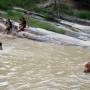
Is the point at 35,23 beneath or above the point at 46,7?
beneath

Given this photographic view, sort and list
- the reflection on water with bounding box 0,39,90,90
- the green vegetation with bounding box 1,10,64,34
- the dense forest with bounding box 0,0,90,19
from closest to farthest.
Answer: the reflection on water with bounding box 0,39,90,90 < the green vegetation with bounding box 1,10,64,34 < the dense forest with bounding box 0,0,90,19

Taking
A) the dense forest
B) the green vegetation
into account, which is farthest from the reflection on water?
the dense forest

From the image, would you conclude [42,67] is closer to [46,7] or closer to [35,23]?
[35,23]

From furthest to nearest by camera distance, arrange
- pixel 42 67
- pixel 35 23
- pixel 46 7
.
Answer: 1. pixel 46 7
2. pixel 35 23
3. pixel 42 67

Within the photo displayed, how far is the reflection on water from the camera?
54.7 feet

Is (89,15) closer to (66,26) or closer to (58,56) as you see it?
(66,26)

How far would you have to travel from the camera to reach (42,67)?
20.4 metres

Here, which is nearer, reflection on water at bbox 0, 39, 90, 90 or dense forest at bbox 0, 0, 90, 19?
reflection on water at bbox 0, 39, 90, 90

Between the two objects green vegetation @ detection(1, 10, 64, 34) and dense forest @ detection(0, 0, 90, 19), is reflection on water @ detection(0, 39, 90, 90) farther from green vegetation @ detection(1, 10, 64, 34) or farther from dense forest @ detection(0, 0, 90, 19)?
dense forest @ detection(0, 0, 90, 19)

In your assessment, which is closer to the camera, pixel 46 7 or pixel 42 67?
pixel 42 67

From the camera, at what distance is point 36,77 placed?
1802 cm

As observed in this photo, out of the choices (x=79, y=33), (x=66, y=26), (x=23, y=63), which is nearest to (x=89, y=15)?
(x=66, y=26)

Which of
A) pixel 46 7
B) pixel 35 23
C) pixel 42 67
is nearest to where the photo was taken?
pixel 42 67

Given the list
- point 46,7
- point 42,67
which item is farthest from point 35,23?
point 42,67
